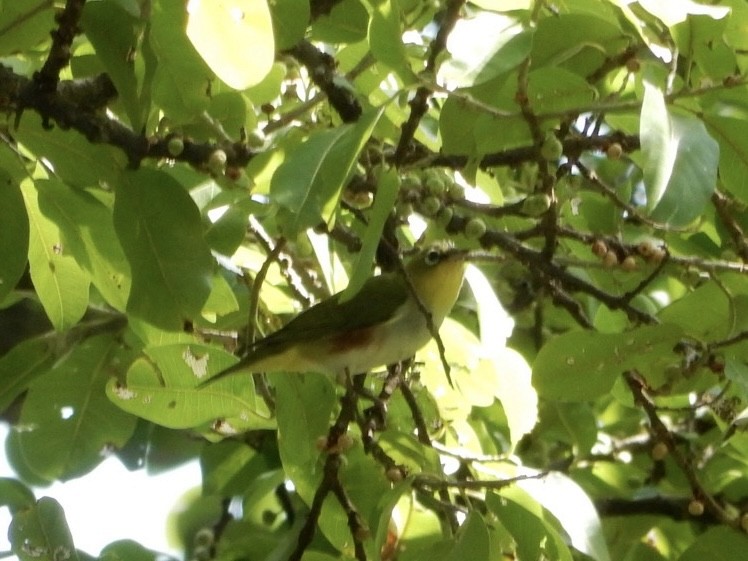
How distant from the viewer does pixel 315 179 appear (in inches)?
60.4

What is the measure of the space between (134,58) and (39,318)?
150 cm

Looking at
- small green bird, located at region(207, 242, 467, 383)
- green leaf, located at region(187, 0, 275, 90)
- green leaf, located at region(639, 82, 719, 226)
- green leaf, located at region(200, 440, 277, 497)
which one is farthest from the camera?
green leaf, located at region(200, 440, 277, 497)

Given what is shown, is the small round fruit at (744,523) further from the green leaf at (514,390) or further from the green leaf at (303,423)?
the green leaf at (303,423)

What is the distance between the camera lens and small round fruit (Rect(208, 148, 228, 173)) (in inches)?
76.2

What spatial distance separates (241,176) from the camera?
1957 millimetres

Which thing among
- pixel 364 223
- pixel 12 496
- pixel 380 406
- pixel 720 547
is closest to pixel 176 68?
pixel 364 223

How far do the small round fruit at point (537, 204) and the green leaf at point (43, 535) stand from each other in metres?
1.13

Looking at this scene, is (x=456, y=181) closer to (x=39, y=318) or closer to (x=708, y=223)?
(x=708, y=223)

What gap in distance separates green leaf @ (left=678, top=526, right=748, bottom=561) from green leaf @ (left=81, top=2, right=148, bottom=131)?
1.47 metres

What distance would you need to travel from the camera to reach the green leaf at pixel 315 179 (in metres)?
1.52

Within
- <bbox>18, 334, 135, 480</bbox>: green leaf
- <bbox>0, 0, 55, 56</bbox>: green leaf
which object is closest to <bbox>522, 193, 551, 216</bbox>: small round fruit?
<bbox>0, 0, 55, 56</bbox>: green leaf

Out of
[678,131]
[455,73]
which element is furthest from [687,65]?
[455,73]

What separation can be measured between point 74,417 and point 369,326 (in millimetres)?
735

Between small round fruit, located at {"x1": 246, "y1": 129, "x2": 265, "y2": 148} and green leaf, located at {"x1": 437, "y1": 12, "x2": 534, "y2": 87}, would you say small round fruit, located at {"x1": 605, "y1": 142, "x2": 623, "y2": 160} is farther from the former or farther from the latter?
small round fruit, located at {"x1": 246, "y1": 129, "x2": 265, "y2": 148}
